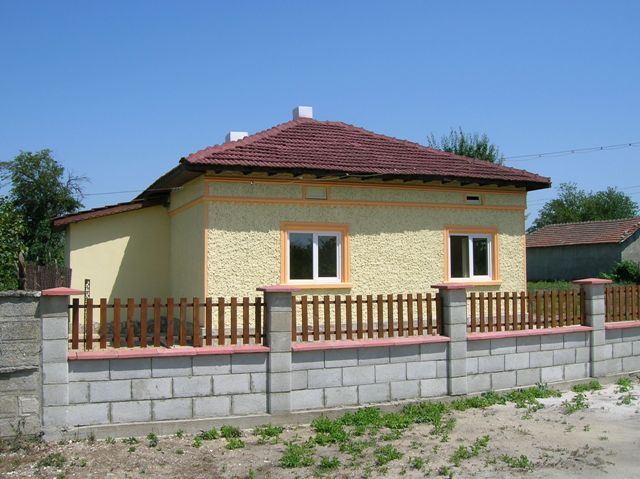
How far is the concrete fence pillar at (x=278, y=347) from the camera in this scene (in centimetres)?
766

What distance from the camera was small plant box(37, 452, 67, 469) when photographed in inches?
247

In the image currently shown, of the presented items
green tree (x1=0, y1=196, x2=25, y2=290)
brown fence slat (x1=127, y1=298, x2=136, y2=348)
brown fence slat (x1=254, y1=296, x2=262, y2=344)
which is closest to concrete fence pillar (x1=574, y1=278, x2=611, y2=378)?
brown fence slat (x1=254, y1=296, x2=262, y2=344)

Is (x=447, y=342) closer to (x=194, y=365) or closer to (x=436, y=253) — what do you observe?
(x=194, y=365)

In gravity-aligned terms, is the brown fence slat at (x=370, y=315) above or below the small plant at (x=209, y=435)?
above

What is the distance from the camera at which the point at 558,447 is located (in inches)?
272

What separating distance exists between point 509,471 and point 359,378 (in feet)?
7.87

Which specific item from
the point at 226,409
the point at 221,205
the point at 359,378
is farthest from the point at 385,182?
the point at 226,409

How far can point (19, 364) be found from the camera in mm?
6762

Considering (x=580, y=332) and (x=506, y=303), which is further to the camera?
(x=580, y=332)

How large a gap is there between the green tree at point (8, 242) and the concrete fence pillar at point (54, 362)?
6830 millimetres

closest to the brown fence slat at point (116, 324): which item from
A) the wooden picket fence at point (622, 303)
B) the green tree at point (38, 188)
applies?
the wooden picket fence at point (622, 303)

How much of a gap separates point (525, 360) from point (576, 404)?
95 cm

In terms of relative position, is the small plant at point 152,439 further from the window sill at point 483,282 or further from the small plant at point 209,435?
the window sill at point 483,282

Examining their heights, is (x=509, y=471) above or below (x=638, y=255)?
below
